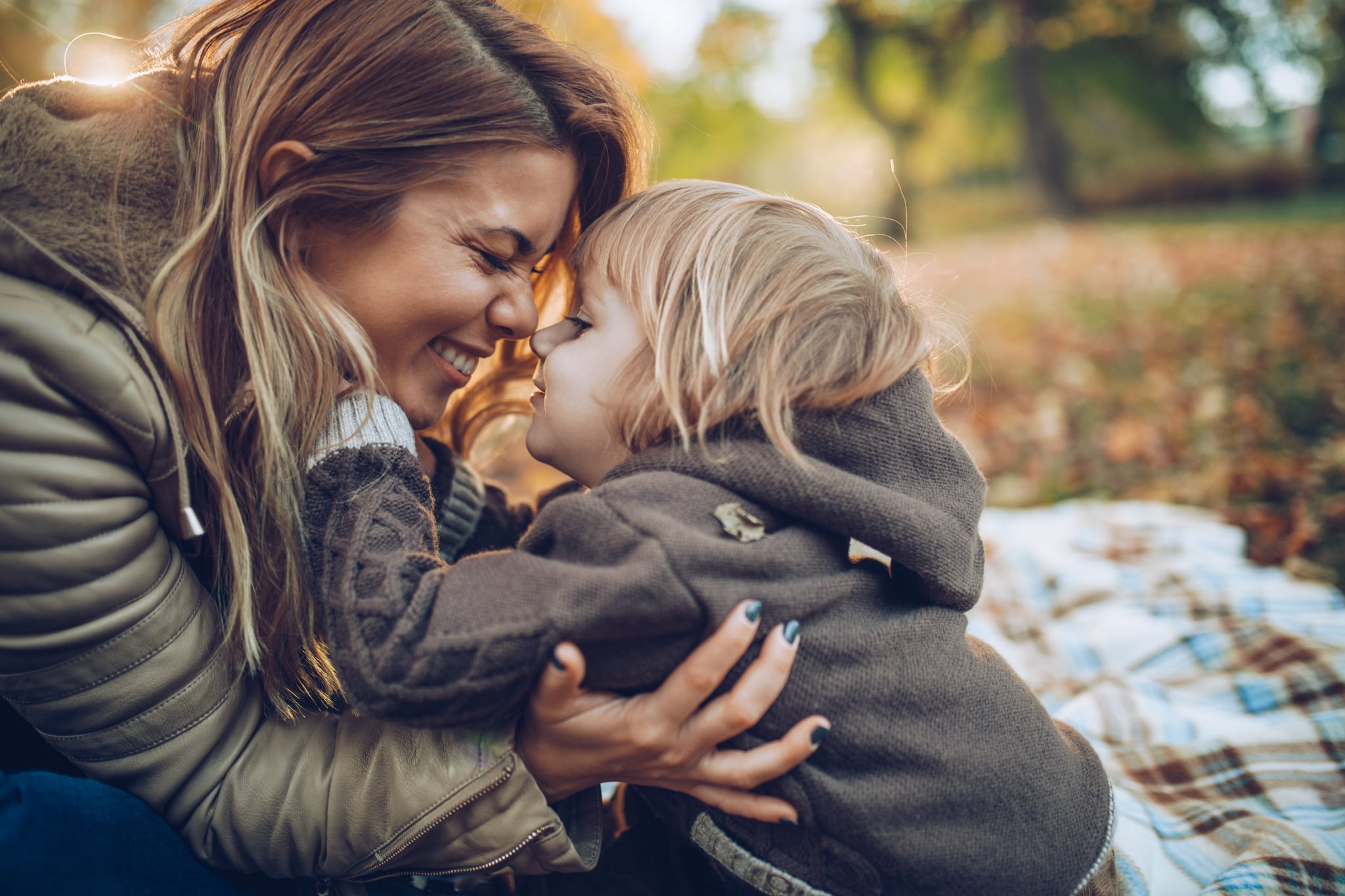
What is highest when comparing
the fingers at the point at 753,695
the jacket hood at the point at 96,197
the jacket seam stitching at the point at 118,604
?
the jacket hood at the point at 96,197

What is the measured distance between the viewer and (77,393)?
4.01 feet

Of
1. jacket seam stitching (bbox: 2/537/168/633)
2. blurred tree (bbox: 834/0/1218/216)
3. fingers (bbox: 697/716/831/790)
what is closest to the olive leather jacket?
jacket seam stitching (bbox: 2/537/168/633)

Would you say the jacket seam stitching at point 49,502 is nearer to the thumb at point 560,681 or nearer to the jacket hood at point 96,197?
the jacket hood at point 96,197

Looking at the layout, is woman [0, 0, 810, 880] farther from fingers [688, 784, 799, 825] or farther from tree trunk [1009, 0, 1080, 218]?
tree trunk [1009, 0, 1080, 218]

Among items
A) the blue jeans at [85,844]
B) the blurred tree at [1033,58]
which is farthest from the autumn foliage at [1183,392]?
the blurred tree at [1033,58]

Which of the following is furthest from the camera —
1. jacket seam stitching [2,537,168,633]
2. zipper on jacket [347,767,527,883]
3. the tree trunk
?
the tree trunk

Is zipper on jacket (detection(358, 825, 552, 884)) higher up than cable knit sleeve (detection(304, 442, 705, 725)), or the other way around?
cable knit sleeve (detection(304, 442, 705, 725))

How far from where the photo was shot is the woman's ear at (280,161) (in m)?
1.54

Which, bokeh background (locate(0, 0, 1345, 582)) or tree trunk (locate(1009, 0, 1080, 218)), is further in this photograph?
tree trunk (locate(1009, 0, 1080, 218))

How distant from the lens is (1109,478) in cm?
414

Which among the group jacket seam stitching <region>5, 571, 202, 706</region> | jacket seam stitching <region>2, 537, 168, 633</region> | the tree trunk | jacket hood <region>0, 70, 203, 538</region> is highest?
jacket hood <region>0, 70, 203, 538</region>

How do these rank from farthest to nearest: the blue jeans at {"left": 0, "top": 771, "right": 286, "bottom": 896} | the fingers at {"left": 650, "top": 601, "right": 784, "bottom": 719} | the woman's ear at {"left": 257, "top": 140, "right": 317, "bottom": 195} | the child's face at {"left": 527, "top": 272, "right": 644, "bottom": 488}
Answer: the child's face at {"left": 527, "top": 272, "right": 644, "bottom": 488}, the woman's ear at {"left": 257, "top": 140, "right": 317, "bottom": 195}, the fingers at {"left": 650, "top": 601, "right": 784, "bottom": 719}, the blue jeans at {"left": 0, "top": 771, "right": 286, "bottom": 896}

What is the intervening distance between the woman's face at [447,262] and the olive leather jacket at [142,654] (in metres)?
0.44

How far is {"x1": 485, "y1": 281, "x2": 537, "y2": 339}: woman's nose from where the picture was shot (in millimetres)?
1816
